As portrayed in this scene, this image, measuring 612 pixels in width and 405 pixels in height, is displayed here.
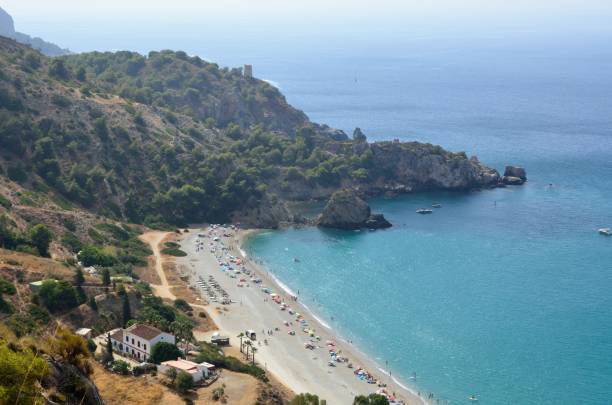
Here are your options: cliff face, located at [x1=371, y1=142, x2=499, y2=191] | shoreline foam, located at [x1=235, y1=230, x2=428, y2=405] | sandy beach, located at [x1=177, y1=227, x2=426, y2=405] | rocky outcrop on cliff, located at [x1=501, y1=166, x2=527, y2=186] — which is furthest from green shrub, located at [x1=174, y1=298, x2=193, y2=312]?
rocky outcrop on cliff, located at [x1=501, y1=166, x2=527, y2=186]

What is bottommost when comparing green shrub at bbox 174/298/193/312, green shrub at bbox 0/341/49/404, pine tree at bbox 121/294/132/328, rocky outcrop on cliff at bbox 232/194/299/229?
green shrub at bbox 174/298/193/312

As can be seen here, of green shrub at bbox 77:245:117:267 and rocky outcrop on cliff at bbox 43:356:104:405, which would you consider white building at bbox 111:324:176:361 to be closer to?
green shrub at bbox 77:245:117:267

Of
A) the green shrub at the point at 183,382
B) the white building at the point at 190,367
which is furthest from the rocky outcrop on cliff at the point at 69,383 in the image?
the white building at the point at 190,367

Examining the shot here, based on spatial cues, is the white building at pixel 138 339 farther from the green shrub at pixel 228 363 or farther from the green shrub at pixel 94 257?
the green shrub at pixel 94 257

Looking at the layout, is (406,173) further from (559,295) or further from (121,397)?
(121,397)

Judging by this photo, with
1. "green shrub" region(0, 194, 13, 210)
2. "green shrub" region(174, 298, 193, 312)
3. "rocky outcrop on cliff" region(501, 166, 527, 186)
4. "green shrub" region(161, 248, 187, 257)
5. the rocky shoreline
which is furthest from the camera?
"rocky outcrop on cliff" region(501, 166, 527, 186)

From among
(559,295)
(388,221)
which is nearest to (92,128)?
(388,221)
